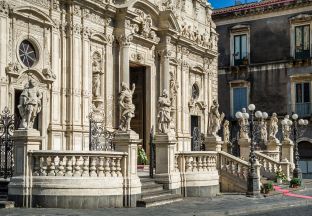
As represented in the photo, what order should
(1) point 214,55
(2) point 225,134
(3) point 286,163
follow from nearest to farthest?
A: (3) point 286,163 < (2) point 225,134 < (1) point 214,55

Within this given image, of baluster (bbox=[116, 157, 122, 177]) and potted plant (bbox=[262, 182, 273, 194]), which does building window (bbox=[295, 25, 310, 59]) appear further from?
baluster (bbox=[116, 157, 122, 177])

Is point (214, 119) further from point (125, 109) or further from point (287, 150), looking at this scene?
point (287, 150)

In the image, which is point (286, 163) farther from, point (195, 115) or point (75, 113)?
point (75, 113)

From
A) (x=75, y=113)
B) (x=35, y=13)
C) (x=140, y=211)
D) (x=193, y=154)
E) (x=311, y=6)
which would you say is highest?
(x=311, y=6)

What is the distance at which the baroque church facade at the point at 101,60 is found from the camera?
20.9 meters

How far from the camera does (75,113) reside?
2244 cm

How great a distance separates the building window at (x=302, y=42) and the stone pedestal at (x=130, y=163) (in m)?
24.8

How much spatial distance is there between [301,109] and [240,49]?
6.09 m

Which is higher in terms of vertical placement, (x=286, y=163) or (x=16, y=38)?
(x=16, y=38)

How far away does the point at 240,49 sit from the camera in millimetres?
41312

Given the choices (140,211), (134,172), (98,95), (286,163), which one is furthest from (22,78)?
(286,163)

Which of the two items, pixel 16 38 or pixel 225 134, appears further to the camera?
pixel 225 134

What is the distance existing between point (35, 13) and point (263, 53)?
2271cm

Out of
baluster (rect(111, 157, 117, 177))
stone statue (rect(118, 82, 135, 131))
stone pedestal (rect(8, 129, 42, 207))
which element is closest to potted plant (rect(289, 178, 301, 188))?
stone statue (rect(118, 82, 135, 131))
